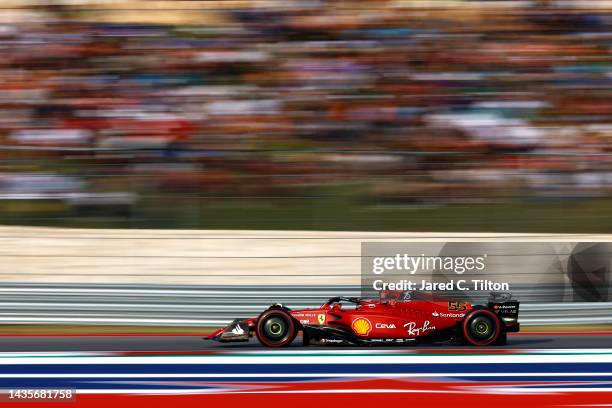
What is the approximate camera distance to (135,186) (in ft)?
26.6

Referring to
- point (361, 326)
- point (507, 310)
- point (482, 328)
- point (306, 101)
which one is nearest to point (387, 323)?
point (361, 326)

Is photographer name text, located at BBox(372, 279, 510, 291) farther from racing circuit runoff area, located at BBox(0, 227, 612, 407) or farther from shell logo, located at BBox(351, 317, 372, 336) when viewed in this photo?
shell logo, located at BBox(351, 317, 372, 336)

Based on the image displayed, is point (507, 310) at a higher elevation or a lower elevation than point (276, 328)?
higher

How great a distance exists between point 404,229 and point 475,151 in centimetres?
178

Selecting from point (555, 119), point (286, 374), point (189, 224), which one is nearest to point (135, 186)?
point (189, 224)

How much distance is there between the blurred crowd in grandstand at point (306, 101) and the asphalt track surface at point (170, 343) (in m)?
1.56

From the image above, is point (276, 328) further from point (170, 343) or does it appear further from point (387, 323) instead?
point (170, 343)

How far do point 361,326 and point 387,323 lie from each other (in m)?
0.19

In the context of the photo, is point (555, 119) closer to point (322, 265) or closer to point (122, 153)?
point (322, 265)

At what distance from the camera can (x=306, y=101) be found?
9656mm

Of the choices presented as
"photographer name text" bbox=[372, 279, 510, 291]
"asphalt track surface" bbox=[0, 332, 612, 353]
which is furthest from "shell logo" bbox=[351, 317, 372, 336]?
"photographer name text" bbox=[372, 279, 510, 291]

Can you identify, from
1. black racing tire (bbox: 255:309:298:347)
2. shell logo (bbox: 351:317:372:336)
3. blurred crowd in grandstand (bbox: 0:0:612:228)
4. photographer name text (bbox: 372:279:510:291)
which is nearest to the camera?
black racing tire (bbox: 255:309:298:347)

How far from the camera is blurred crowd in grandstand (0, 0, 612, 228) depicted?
8.27m

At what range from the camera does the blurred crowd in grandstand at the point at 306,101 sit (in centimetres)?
827
